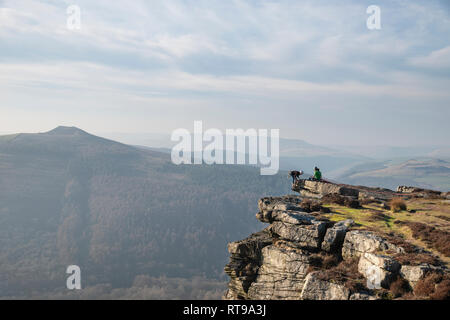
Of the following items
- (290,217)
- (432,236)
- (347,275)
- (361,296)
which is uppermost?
(290,217)

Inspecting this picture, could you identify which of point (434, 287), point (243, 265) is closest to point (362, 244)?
point (434, 287)

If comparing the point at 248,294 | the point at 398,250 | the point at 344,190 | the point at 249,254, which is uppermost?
the point at 344,190

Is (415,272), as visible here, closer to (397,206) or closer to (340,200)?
(397,206)

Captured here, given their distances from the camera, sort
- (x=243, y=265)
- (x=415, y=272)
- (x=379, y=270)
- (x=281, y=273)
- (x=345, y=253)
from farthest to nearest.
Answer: (x=243, y=265) < (x=281, y=273) < (x=345, y=253) < (x=379, y=270) < (x=415, y=272)

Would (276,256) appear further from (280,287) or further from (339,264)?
(339,264)

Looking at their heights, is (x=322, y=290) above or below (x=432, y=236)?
below

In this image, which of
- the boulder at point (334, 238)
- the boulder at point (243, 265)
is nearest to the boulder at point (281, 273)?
the boulder at point (243, 265)

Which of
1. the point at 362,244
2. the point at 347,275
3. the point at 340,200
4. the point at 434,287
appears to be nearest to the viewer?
the point at 434,287

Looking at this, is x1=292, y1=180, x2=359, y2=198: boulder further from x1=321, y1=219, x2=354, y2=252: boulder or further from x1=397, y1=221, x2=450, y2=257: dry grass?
x1=321, y1=219, x2=354, y2=252: boulder
